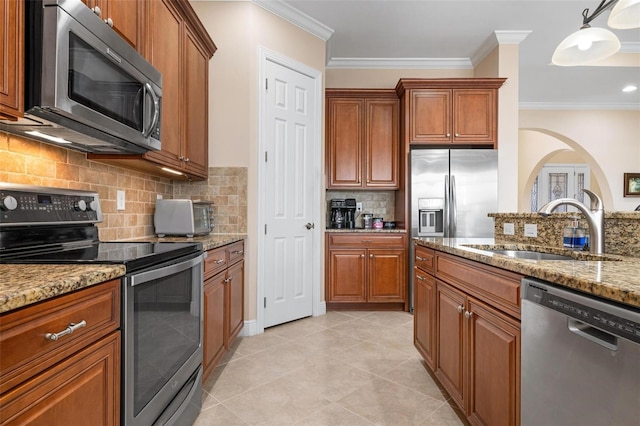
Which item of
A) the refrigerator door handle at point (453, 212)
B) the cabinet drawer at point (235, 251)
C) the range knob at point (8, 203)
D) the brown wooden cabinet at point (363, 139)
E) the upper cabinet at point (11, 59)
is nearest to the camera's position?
the upper cabinet at point (11, 59)

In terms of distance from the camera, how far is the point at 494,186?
12.6 ft

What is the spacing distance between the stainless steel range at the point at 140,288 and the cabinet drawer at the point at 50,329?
0.09 metres

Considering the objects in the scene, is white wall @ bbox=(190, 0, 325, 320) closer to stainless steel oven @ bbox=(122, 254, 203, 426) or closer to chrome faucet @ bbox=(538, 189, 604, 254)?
stainless steel oven @ bbox=(122, 254, 203, 426)

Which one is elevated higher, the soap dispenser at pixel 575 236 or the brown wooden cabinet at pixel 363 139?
the brown wooden cabinet at pixel 363 139

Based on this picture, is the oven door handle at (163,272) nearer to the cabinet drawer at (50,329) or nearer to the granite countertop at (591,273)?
the cabinet drawer at (50,329)

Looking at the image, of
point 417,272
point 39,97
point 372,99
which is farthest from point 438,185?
point 39,97

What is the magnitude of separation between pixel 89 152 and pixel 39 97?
809mm

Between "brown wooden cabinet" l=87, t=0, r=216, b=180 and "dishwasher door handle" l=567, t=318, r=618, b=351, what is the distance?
6.88 ft

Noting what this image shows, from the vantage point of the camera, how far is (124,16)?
1722 millimetres

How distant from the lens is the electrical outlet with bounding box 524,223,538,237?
2123 millimetres

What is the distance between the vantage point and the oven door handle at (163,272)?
3.91 ft

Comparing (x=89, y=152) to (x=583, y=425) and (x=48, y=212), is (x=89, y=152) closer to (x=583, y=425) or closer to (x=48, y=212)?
(x=48, y=212)

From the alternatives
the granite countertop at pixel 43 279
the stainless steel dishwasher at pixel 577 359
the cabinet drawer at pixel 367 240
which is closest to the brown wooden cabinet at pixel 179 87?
the granite countertop at pixel 43 279

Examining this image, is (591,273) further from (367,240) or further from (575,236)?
(367,240)
